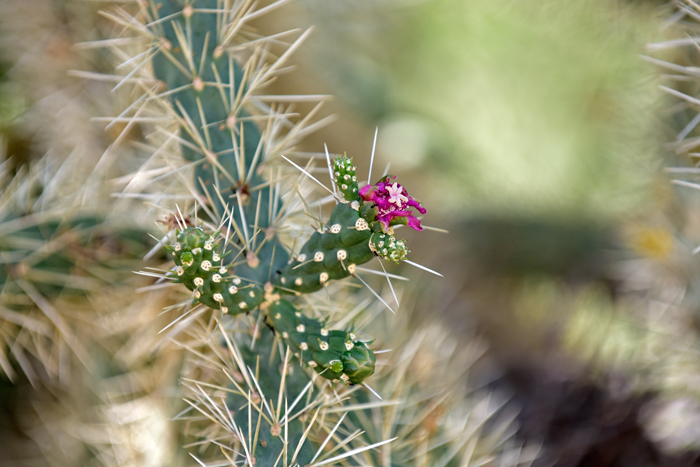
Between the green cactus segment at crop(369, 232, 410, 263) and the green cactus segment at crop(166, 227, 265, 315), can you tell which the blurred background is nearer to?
the green cactus segment at crop(166, 227, 265, 315)

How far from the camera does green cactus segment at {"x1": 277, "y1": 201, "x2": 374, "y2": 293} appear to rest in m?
0.52

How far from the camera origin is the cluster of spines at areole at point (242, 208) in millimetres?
512

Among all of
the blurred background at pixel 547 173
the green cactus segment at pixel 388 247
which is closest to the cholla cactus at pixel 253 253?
the green cactus segment at pixel 388 247

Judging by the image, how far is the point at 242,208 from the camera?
70 centimetres

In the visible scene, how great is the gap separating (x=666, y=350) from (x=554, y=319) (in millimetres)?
400

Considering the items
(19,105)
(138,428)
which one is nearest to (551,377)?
(138,428)

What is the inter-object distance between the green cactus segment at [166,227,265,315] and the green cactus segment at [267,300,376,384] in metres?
0.05

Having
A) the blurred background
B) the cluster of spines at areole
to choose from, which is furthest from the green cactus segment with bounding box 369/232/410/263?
the blurred background

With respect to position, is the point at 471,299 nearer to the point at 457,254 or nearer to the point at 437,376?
the point at 457,254

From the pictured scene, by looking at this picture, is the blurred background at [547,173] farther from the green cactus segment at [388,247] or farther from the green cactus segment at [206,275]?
the green cactus segment at [388,247]

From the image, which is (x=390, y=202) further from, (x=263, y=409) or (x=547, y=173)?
(x=547, y=173)

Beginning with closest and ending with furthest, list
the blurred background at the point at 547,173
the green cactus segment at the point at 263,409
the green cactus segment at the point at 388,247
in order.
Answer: the green cactus segment at the point at 388,247 → the green cactus segment at the point at 263,409 → the blurred background at the point at 547,173

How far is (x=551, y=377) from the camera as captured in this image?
4.45 ft

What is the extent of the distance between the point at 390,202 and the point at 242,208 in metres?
0.29
